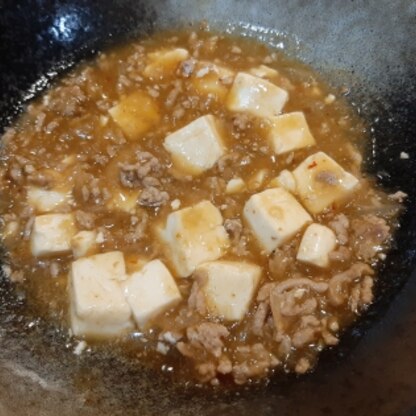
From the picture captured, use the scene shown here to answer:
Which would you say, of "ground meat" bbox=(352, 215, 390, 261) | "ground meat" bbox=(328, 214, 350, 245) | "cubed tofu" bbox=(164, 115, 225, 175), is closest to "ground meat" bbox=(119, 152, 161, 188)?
"cubed tofu" bbox=(164, 115, 225, 175)

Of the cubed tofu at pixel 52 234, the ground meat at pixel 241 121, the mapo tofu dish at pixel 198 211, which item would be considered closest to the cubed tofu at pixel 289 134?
the mapo tofu dish at pixel 198 211

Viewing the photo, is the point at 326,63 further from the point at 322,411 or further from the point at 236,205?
the point at 322,411

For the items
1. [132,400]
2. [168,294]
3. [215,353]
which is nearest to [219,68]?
[168,294]

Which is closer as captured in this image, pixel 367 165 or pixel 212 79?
pixel 367 165

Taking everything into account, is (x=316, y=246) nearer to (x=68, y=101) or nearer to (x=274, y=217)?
(x=274, y=217)

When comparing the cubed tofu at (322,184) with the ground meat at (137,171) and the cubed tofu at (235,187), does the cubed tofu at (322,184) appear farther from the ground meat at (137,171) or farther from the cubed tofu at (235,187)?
the ground meat at (137,171)

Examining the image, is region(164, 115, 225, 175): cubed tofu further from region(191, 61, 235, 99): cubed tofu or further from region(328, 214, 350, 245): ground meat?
region(328, 214, 350, 245): ground meat

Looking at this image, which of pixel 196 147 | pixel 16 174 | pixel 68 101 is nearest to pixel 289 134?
pixel 196 147

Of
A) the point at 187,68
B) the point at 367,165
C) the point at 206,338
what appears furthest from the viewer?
the point at 187,68
